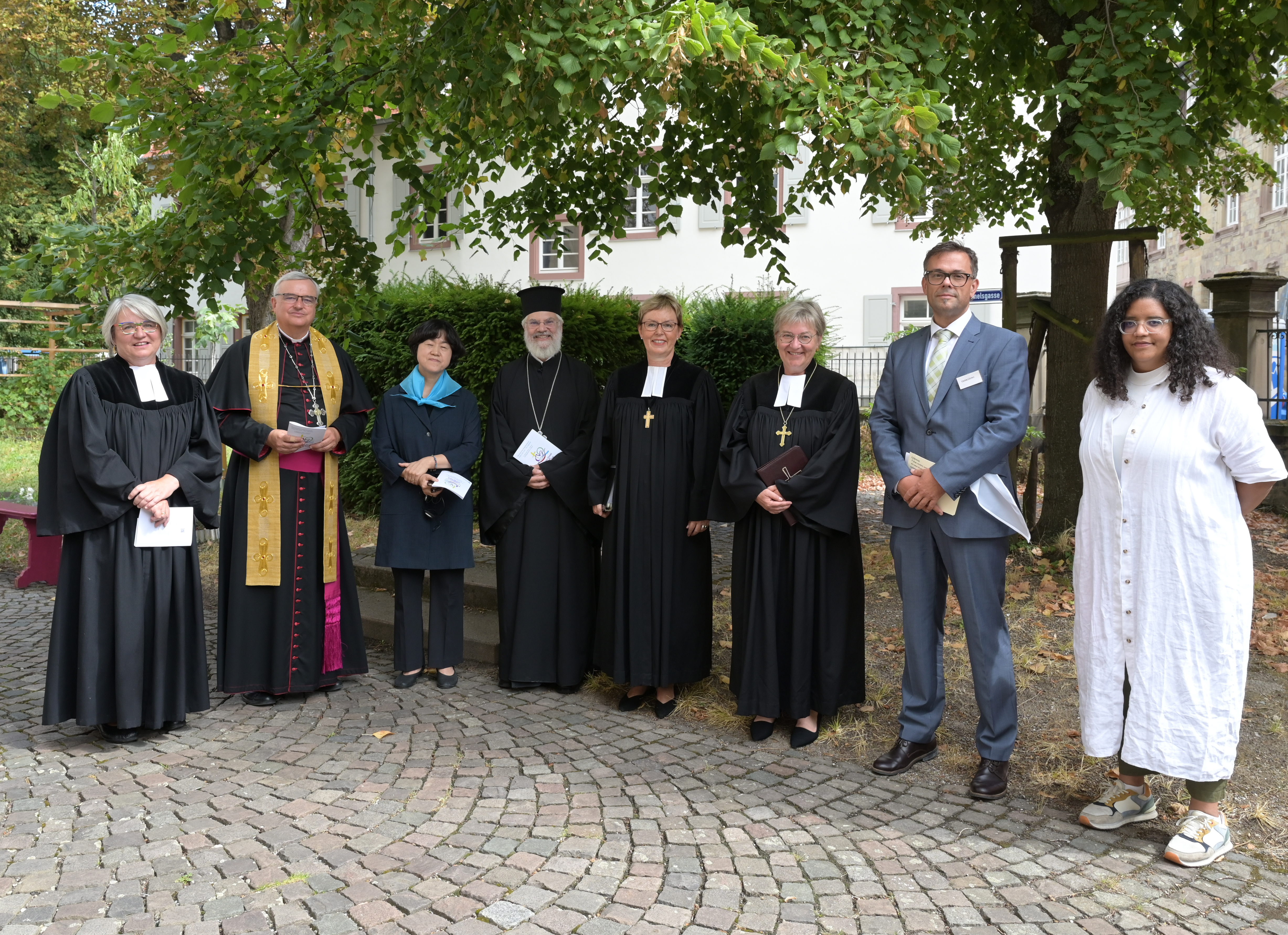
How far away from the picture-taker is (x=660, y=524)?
5.19 metres

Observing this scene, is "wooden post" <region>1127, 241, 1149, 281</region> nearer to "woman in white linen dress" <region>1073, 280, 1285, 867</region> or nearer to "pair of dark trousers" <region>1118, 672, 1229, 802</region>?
"woman in white linen dress" <region>1073, 280, 1285, 867</region>

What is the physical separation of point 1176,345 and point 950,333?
36.9 inches

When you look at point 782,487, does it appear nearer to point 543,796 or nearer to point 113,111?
point 543,796

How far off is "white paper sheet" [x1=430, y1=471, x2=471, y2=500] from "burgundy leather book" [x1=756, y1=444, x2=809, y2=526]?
1.70 m

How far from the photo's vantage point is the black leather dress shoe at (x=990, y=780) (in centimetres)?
404

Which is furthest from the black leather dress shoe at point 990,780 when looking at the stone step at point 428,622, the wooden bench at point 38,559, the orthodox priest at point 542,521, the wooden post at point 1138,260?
the wooden bench at point 38,559

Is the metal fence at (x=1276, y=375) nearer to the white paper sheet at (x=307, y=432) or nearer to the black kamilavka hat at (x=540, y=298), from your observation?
the black kamilavka hat at (x=540, y=298)

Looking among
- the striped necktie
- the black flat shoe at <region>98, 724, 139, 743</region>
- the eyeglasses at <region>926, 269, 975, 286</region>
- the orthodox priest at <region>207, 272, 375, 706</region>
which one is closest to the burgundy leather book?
the striped necktie

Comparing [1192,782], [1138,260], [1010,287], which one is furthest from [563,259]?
[1192,782]

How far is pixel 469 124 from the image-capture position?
248 inches

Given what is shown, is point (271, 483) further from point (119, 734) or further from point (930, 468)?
point (930, 468)

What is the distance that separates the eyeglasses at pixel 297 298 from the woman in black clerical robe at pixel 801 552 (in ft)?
7.82

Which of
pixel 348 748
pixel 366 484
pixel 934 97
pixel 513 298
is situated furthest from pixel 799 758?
pixel 366 484

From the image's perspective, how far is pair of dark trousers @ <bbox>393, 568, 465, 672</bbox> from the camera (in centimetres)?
566
